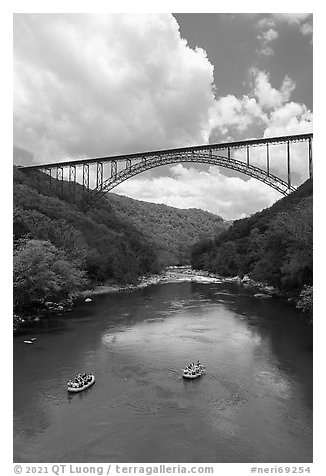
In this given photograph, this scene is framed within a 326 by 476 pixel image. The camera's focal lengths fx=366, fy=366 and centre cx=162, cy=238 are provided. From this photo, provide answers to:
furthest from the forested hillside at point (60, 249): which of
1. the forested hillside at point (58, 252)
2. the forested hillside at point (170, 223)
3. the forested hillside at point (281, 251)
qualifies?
the forested hillside at point (170, 223)

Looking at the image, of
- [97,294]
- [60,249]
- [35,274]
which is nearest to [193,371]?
[35,274]

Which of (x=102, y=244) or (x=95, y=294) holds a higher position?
(x=102, y=244)

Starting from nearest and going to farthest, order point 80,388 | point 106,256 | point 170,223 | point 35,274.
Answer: point 80,388
point 35,274
point 106,256
point 170,223

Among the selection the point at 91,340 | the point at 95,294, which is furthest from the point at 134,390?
the point at 95,294

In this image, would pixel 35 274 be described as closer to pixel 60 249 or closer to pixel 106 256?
pixel 60 249

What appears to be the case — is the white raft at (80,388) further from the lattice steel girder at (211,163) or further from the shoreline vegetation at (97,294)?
the lattice steel girder at (211,163)
